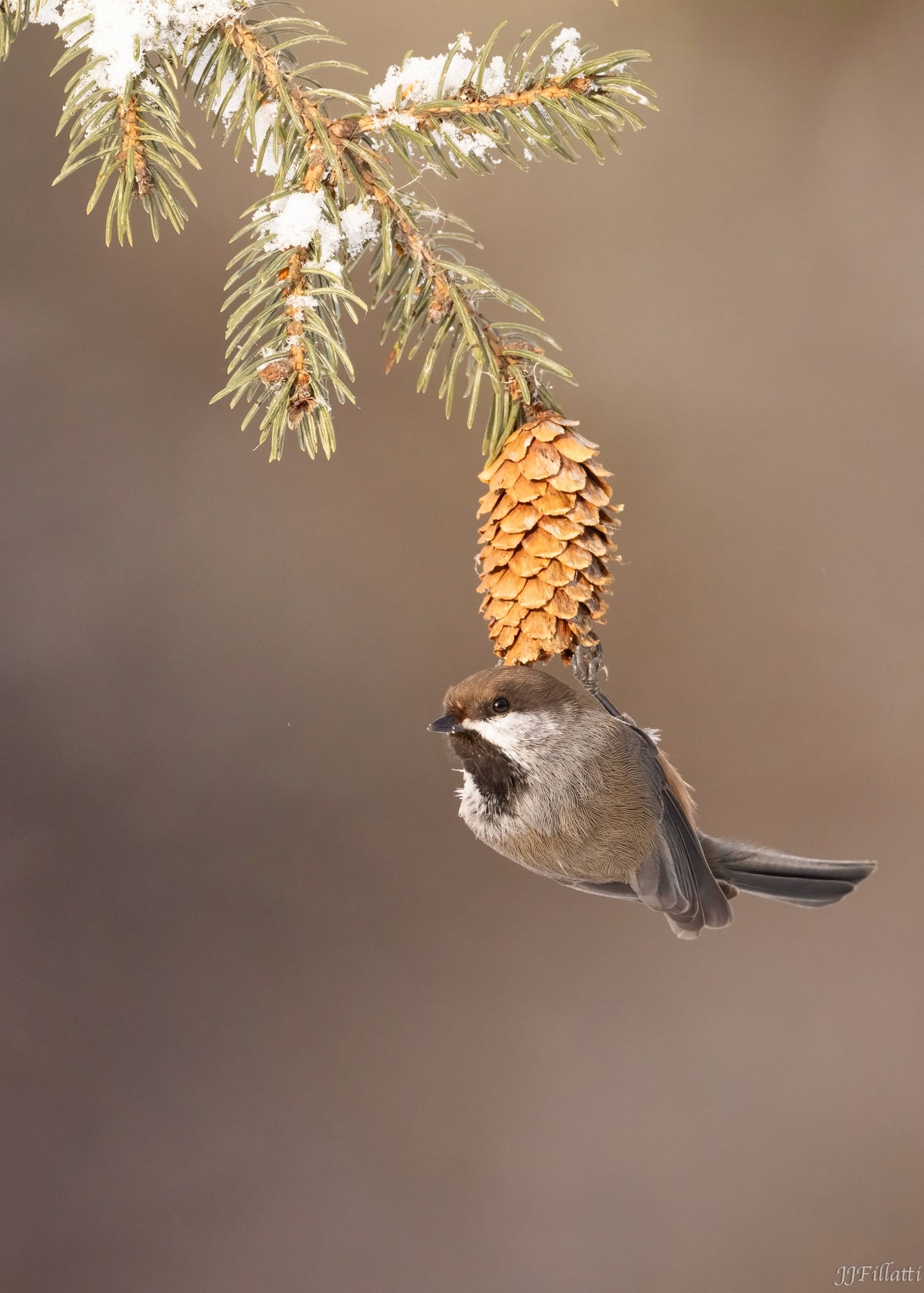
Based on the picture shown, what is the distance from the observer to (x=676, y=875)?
505mm

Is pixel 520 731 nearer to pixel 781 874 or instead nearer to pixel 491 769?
pixel 491 769

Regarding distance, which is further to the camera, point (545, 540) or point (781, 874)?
point (781, 874)

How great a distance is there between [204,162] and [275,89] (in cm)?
63

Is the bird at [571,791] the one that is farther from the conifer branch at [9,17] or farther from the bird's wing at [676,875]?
the conifer branch at [9,17]

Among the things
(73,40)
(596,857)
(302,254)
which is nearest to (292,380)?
(302,254)

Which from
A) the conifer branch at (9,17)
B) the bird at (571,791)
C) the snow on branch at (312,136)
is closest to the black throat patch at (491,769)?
the bird at (571,791)

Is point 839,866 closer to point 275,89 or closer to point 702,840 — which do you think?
point 702,840

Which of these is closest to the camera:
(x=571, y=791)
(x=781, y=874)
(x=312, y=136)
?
(x=312, y=136)

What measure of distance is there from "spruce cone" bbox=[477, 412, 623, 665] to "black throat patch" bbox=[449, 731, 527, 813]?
56 millimetres

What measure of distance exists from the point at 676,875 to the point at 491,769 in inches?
5.4

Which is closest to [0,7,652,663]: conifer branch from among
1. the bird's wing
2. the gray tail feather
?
Answer: the bird's wing

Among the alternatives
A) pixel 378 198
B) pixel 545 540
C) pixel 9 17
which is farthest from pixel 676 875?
pixel 9 17

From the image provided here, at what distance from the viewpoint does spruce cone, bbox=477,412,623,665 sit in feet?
1.24

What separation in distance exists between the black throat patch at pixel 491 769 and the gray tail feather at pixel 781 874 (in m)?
0.20
